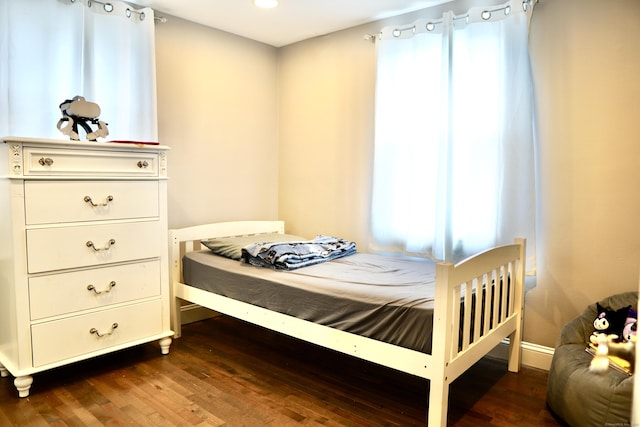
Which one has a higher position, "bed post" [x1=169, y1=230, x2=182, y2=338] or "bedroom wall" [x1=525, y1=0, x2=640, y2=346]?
"bedroom wall" [x1=525, y1=0, x2=640, y2=346]

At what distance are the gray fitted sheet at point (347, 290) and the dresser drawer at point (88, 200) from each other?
1.82ft

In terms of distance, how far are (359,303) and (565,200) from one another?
1.33m

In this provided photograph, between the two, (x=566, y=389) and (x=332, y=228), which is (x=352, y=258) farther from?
(x=566, y=389)

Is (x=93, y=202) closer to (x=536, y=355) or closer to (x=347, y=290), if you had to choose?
(x=347, y=290)

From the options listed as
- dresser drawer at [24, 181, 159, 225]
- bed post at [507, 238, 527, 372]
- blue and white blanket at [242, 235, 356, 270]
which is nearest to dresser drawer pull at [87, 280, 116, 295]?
dresser drawer at [24, 181, 159, 225]

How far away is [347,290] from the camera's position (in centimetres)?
213

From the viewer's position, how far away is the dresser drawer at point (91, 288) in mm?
2232

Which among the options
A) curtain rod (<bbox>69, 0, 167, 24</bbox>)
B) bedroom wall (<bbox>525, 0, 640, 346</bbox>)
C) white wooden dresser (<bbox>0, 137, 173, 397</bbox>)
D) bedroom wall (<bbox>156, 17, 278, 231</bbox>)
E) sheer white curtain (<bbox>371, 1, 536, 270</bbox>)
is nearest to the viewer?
white wooden dresser (<bbox>0, 137, 173, 397</bbox>)

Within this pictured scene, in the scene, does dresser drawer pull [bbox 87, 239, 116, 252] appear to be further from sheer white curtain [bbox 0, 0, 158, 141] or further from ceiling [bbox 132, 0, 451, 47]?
ceiling [bbox 132, 0, 451, 47]

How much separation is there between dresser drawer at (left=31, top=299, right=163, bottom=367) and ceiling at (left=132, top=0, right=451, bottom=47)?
1.93 m

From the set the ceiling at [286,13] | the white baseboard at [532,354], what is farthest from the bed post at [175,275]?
the white baseboard at [532,354]

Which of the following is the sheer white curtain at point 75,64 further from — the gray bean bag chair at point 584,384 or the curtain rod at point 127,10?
→ the gray bean bag chair at point 584,384

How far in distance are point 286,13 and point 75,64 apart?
1373mm

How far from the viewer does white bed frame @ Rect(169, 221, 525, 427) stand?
1.75 meters
